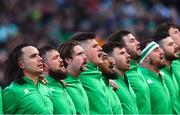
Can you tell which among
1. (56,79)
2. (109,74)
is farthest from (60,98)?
(109,74)

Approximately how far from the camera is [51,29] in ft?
62.5

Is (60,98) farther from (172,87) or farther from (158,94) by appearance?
(172,87)

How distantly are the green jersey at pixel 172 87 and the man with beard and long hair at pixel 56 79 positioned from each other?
2398mm

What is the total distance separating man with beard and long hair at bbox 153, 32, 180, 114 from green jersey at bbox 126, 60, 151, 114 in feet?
1.72

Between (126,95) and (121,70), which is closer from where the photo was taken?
(126,95)

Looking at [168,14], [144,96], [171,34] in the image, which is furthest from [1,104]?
[168,14]

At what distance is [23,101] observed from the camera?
10406 mm

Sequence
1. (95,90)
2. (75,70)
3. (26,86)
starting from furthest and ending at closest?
1. (95,90)
2. (75,70)
3. (26,86)

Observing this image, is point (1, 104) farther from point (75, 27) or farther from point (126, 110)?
point (75, 27)

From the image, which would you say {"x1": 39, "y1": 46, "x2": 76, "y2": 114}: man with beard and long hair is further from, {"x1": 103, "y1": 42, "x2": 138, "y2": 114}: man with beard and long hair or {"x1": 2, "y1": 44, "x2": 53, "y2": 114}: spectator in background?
{"x1": 103, "y1": 42, "x2": 138, "y2": 114}: man with beard and long hair

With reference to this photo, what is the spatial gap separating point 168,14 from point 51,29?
2.90 m

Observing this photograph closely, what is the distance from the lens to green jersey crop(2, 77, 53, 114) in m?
10.4

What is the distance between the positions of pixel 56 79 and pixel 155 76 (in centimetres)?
→ 236

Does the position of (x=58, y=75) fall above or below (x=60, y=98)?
above
